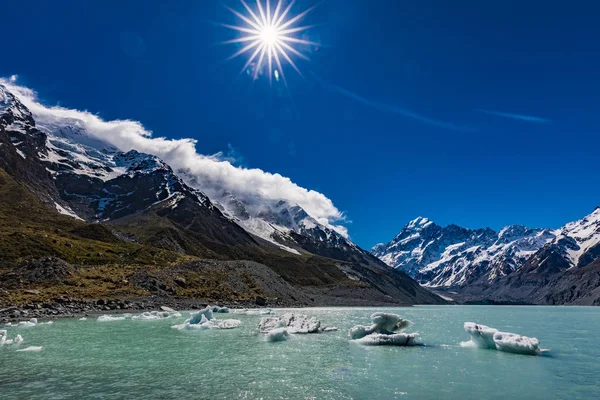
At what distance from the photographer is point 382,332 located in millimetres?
44594

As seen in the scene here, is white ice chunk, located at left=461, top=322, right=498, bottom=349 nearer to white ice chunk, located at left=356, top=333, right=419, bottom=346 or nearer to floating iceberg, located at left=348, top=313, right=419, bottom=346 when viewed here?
white ice chunk, located at left=356, top=333, right=419, bottom=346

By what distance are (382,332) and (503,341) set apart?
1213 centimetres

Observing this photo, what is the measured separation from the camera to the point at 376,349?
1553 inches

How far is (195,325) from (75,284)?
179 ft

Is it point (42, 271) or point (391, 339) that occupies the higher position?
point (42, 271)

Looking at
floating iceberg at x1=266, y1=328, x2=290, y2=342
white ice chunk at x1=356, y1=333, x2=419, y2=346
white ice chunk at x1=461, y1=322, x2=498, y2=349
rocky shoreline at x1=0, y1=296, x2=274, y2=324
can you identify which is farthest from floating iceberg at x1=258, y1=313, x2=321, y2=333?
rocky shoreline at x1=0, y1=296, x2=274, y2=324

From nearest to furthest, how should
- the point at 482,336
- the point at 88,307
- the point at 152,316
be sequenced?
the point at 482,336 → the point at 152,316 → the point at 88,307

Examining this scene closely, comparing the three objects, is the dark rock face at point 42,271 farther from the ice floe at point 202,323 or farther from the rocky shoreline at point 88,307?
the ice floe at point 202,323

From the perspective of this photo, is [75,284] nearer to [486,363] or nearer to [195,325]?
[195,325]

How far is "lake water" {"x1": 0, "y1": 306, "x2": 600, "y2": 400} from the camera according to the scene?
2277 centimetres

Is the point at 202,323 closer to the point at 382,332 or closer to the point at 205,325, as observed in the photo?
the point at 205,325

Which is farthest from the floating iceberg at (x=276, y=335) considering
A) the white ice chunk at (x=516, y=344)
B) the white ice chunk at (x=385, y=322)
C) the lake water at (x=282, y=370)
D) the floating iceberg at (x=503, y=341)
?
the white ice chunk at (x=516, y=344)

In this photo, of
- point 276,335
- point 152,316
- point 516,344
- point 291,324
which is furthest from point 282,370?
point 152,316

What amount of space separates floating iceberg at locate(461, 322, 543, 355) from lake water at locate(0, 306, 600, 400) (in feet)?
3.38
